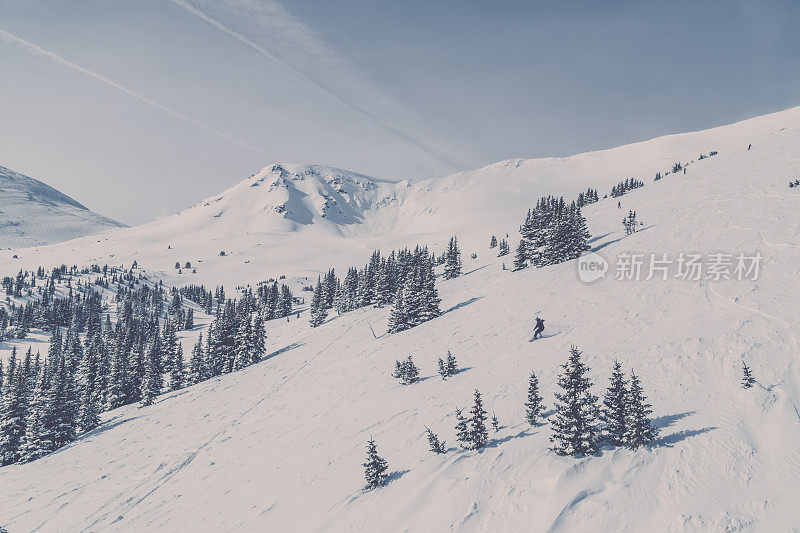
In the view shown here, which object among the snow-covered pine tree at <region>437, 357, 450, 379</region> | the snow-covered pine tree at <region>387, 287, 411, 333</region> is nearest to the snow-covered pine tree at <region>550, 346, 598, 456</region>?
the snow-covered pine tree at <region>437, 357, 450, 379</region>

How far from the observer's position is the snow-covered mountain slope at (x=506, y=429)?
1237 cm

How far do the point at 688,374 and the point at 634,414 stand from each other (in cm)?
671

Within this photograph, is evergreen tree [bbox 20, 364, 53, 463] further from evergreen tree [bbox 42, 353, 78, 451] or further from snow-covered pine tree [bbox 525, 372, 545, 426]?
snow-covered pine tree [bbox 525, 372, 545, 426]

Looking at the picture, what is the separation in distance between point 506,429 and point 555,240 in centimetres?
3796

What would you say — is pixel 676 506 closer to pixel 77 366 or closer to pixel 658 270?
pixel 658 270

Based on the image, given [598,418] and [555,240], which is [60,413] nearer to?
[598,418]

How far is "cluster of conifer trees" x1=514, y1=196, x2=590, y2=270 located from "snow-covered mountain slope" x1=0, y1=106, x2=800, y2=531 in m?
3.70

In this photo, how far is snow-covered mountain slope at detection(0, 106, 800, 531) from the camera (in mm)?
12367

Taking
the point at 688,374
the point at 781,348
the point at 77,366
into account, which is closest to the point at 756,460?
the point at 688,374

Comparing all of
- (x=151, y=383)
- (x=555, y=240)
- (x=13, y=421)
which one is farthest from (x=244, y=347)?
(x=555, y=240)

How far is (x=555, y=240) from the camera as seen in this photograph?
50.9 m

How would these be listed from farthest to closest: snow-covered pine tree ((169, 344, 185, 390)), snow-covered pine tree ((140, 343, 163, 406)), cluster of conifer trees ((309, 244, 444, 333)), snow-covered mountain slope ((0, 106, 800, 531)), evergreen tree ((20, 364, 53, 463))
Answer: snow-covered pine tree ((169, 344, 185, 390)) < snow-covered pine tree ((140, 343, 163, 406)) < cluster of conifer trees ((309, 244, 444, 333)) < evergreen tree ((20, 364, 53, 463)) < snow-covered mountain slope ((0, 106, 800, 531))

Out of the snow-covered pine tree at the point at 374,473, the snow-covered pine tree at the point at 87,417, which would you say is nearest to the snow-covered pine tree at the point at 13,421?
the snow-covered pine tree at the point at 87,417

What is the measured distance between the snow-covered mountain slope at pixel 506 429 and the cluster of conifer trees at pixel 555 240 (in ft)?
12.1
